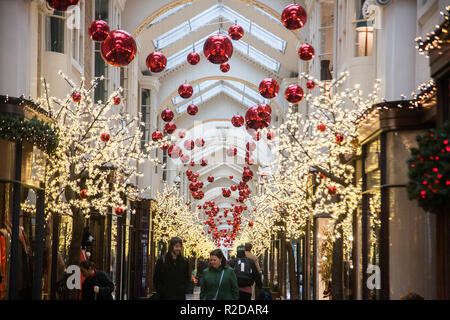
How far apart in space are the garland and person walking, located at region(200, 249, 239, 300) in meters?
2.94

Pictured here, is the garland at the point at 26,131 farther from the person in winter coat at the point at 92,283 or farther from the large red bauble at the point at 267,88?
the large red bauble at the point at 267,88

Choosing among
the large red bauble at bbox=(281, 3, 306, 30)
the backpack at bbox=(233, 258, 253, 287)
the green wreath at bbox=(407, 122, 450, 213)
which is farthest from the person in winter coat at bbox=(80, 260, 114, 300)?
the green wreath at bbox=(407, 122, 450, 213)

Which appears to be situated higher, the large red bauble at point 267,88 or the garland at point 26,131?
the large red bauble at point 267,88

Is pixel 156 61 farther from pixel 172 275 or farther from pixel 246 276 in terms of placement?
pixel 172 275

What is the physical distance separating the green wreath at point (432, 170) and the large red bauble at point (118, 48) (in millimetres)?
4035

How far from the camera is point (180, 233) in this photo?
116 ft

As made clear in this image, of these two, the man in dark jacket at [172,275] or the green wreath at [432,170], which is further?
the man in dark jacket at [172,275]

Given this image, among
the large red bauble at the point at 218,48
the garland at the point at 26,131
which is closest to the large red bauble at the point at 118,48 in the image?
the garland at the point at 26,131

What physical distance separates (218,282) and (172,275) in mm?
730

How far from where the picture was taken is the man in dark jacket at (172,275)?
8641 millimetres

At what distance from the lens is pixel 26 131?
9180 millimetres

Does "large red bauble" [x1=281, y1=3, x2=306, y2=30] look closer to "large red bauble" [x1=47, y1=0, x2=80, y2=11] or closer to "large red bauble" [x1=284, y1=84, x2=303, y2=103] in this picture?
"large red bauble" [x1=284, y1=84, x2=303, y2=103]
